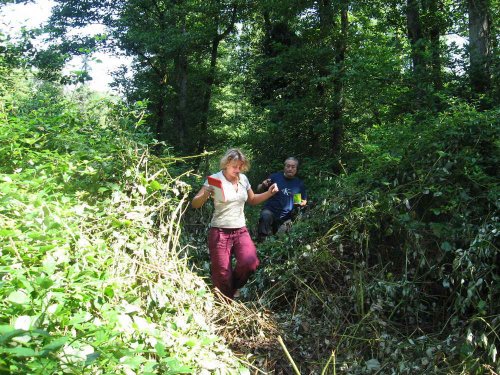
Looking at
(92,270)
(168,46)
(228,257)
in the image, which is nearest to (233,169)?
(228,257)

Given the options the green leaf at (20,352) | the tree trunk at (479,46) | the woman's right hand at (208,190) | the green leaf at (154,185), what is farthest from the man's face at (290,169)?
the green leaf at (20,352)

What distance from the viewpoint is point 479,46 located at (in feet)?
25.3

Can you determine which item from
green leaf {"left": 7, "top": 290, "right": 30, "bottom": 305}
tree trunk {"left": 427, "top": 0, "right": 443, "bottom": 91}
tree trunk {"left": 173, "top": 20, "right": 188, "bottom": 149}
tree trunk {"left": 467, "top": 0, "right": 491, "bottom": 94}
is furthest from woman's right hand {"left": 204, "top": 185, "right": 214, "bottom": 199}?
tree trunk {"left": 173, "top": 20, "right": 188, "bottom": 149}

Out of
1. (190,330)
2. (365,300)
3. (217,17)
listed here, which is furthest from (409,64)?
(217,17)

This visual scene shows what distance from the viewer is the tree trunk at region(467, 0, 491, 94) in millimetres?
7516

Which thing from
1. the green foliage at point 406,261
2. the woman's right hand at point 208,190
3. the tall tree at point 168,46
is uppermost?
the tall tree at point 168,46

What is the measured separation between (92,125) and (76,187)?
1.82 m

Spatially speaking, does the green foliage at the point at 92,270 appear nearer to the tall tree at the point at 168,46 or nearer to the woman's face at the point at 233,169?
the woman's face at the point at 233,169

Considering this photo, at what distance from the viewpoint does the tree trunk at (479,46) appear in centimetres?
752

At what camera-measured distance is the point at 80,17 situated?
15.7 metres

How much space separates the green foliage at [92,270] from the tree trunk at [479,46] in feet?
18.0

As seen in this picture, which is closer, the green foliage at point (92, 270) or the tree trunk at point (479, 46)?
the green foliage at point (92, 270)

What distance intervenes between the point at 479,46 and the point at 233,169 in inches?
207

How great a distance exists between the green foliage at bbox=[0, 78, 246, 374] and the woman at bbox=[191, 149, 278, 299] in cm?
47
